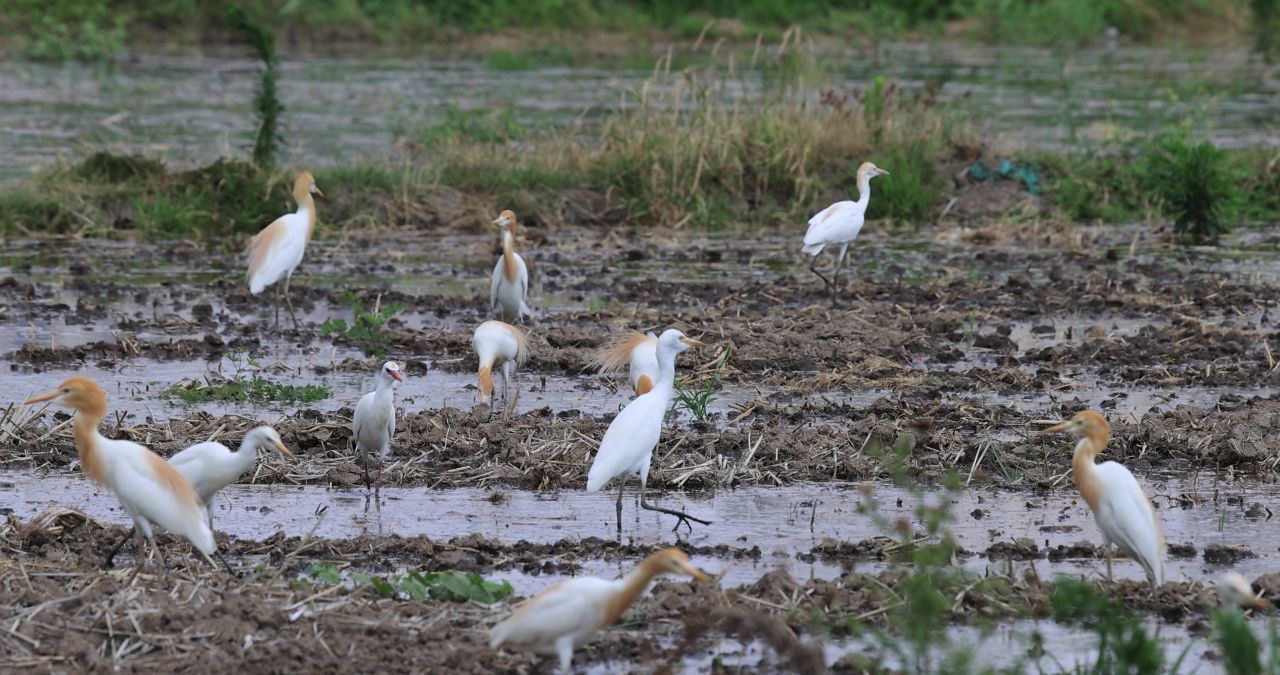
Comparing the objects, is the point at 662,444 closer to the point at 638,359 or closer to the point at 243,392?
the point at 638,359

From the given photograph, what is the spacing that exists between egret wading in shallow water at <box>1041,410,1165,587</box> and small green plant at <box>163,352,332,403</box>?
4.62 metres

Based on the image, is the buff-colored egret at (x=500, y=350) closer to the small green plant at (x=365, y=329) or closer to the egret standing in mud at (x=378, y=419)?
the small green plant at (x=365, y=329)

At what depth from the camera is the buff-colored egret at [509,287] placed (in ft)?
35.8

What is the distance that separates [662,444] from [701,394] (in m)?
0.76

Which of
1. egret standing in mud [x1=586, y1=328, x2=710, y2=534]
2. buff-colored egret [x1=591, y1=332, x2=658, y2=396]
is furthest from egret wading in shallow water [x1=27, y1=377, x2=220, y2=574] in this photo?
buff-colored egret [x1=591, y1=332, x2=658, y2=396]

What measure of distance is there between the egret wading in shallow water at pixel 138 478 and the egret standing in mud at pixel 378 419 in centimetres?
157

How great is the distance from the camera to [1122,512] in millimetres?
5711

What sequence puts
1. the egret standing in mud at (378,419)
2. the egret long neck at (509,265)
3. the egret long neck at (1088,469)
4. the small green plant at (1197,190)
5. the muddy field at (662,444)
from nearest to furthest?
the muddy field at (662,444), the egret long neck at (1088,469), the egret standing in mud at (378,419), the egret long neck at (509,265), the small green plant at (1197,190)

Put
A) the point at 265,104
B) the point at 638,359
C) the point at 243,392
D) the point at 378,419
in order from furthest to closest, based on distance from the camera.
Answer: the point at 265,104 < the point at 243,392 < the point at 638,359 < the point at 378,419

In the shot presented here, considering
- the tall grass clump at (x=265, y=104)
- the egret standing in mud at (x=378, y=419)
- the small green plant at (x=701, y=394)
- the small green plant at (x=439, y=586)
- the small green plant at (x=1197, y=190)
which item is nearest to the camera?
the small green plant at (x=439, y=586)

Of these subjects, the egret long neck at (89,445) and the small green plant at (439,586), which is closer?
the small green plant at (439,586)

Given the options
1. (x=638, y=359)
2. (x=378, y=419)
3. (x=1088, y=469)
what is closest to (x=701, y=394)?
(x=638, y=359)

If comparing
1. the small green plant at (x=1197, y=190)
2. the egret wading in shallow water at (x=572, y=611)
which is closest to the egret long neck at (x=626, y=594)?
the egret wading in shallow water at (x=572, y=611)

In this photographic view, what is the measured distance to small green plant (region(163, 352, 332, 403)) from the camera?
8.87 meters
